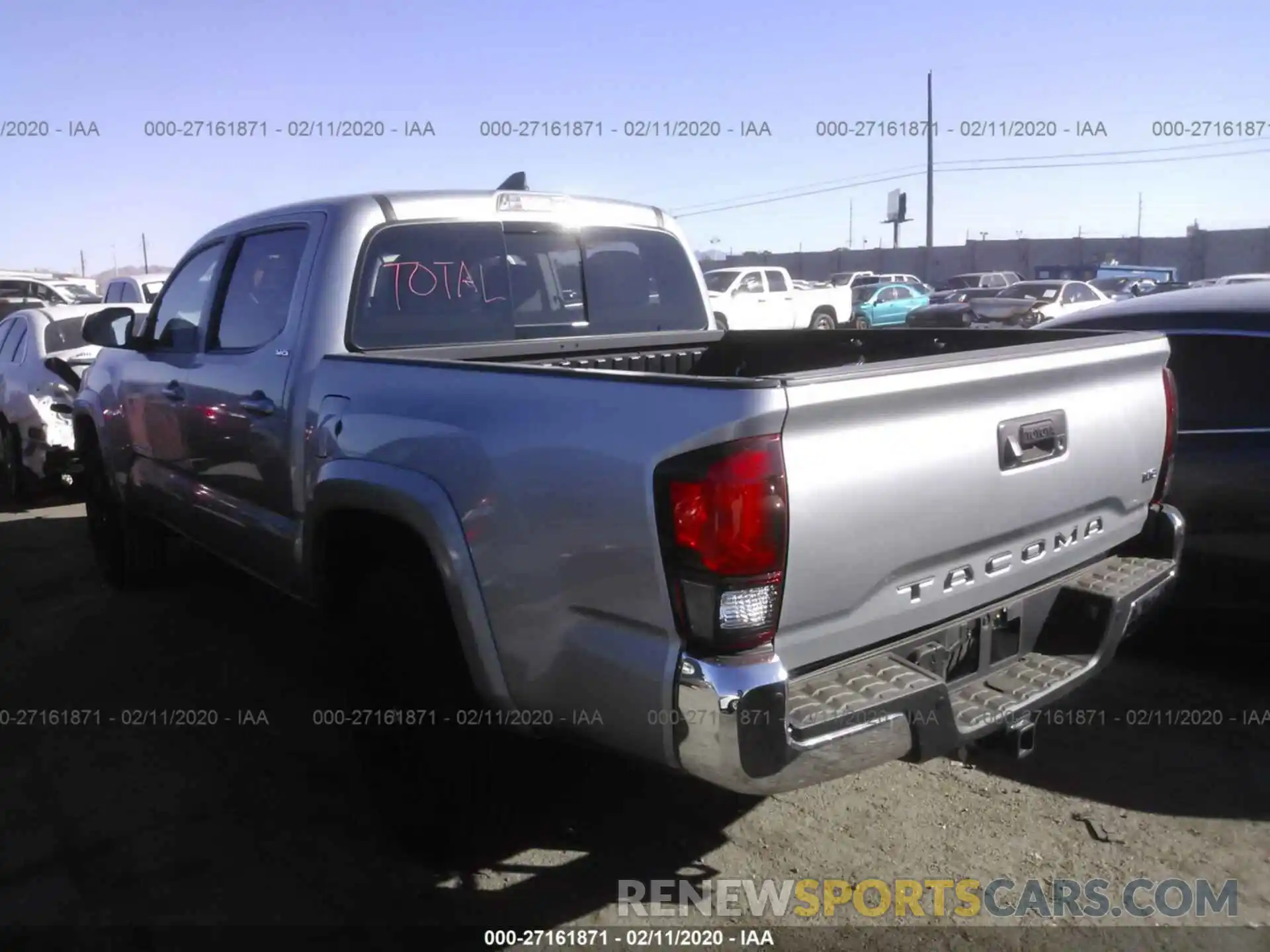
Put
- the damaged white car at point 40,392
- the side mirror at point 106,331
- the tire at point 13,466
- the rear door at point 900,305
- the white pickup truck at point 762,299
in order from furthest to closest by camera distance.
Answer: the rear door at point 900,305 → the white pickup truck at point 762,299 → the tire at point 13,466 → the damaged white car at point 40,392 → the side mirror at point 106,331

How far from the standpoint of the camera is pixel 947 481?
8.43 ft

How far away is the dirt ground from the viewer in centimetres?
312

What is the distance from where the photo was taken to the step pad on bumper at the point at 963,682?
2.40 metres

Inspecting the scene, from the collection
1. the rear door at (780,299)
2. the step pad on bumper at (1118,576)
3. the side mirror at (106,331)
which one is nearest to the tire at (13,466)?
the side mirror at (106,331)

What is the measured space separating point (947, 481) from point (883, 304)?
26.9 m

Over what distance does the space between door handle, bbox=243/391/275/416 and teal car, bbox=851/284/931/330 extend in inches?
954

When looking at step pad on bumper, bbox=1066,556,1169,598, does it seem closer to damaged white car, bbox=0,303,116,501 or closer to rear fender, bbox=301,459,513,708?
rear fender, bbox=301,459,513,708

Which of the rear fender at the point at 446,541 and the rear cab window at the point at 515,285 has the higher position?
the rear cab window at the point at 515,285

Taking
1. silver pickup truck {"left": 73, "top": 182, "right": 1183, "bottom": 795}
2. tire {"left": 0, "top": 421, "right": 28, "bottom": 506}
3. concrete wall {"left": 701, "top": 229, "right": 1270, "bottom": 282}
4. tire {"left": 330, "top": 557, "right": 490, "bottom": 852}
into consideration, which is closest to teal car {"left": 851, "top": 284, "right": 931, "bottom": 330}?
concrete wall {"left": 701, "top": 229, "right": 1270, "bottom": 282}

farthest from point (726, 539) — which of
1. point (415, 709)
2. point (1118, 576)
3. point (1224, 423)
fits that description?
point (1224, 423)

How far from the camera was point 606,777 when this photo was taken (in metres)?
3.92

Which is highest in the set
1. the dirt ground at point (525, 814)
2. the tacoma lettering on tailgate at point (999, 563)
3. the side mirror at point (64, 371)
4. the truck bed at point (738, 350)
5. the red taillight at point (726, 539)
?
the truck bed at point (738, 350)

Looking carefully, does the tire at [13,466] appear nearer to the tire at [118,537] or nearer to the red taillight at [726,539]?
the tire at [118,537]

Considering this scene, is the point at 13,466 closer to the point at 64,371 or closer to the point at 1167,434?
the point at 64,371
